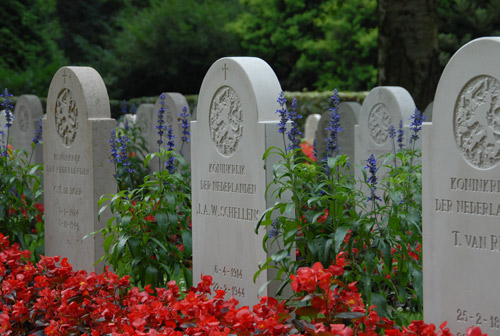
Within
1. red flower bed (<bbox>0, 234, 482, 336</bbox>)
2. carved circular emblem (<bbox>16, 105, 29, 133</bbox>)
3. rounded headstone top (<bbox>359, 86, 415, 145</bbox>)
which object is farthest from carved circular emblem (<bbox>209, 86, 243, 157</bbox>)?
carved circular emblem (<bbox>16, 105, 29, 133</bbox>)

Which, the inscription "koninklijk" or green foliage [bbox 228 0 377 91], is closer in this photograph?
the inscription "koninklijk"

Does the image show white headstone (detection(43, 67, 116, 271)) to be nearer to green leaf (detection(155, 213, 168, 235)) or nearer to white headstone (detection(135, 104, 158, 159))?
green leaf (detection(155, 213, 168, 235))

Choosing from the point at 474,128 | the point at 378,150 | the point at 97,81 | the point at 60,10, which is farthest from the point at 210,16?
the point at 474,128

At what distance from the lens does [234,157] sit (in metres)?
5.31

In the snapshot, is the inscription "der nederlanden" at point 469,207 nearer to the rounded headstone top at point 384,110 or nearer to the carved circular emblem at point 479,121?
the carved circular emblem at point 479,121

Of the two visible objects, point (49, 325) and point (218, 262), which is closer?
point (49, 325)

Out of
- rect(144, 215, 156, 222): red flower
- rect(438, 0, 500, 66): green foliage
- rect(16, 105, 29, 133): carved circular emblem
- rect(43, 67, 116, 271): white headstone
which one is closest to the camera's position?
rect(144, 215, 156, 222): red flower

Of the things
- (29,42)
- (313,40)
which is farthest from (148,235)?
(313,40)

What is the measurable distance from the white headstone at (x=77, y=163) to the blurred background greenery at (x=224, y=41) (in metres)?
18.6

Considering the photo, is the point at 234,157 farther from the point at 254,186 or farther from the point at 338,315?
the point at 338,315

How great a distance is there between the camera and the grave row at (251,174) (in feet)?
13.2

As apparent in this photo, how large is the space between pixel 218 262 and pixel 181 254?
39 cm

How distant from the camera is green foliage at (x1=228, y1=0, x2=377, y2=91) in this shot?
26812mm

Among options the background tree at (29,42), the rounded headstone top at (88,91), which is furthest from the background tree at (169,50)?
the rounded headstone top at (88,91)
